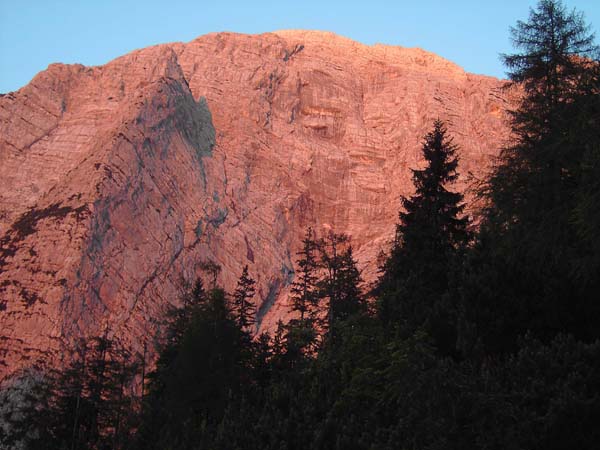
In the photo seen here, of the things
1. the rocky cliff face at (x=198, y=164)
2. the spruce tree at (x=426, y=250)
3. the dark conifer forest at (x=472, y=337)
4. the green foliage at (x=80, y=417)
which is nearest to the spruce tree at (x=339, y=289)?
the dark conifer forest at (x=472, y=337)

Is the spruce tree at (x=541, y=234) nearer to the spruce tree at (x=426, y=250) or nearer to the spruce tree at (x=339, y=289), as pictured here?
the spruce tree at (x=426, y=250)

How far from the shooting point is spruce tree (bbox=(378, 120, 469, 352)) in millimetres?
24641

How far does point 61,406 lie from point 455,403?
88.8 ft

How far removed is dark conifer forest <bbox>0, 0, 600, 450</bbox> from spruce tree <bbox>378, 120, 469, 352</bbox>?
5cm

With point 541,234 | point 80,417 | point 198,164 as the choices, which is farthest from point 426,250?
point 198,164

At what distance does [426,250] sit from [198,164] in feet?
141

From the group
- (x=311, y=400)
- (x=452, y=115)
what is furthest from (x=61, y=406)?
(x=452, y=115)

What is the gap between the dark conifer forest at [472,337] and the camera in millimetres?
14344

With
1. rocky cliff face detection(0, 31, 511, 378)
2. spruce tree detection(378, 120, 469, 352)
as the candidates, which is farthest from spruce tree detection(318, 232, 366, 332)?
rocky cliff face detection(0, 31, 511, 378)

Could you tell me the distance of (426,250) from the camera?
87.4ft

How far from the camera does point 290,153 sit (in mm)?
73125

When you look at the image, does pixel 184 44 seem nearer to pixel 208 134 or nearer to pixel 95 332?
pixel 208 134

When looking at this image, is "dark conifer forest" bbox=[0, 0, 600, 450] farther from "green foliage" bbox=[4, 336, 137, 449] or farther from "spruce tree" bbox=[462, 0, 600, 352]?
"green foliage" bbox=[4, 336, 137, 449]

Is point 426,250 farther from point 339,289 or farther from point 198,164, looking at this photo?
point 198,164
